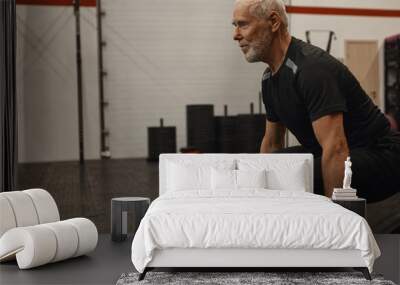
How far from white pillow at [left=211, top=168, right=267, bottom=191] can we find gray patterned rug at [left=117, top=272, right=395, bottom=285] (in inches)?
40.8

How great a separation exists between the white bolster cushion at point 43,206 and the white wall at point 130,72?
116 cm

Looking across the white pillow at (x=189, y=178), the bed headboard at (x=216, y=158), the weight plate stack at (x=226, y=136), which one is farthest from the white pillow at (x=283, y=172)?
the weight plate stack at (x=226, y=136)

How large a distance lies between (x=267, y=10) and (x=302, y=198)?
1661mm

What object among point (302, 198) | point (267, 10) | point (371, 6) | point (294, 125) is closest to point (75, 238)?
point (302, 198)

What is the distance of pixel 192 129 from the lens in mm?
5934

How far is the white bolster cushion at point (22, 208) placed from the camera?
4449 mm

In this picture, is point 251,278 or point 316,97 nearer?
point 251,278

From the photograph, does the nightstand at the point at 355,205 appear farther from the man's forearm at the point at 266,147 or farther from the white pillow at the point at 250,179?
the man's forearm at the point at 266,147

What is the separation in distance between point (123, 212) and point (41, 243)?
1063 mm

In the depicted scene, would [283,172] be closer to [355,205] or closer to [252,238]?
[355,205]

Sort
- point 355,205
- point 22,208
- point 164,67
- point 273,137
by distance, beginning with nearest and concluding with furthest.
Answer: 1. point 22,208
2. point 355,205
3. point 273,137
4. point 164,67

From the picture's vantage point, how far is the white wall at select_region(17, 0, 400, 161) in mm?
5848

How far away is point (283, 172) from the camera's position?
509 centimetres

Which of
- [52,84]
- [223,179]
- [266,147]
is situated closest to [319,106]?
[266,147]
